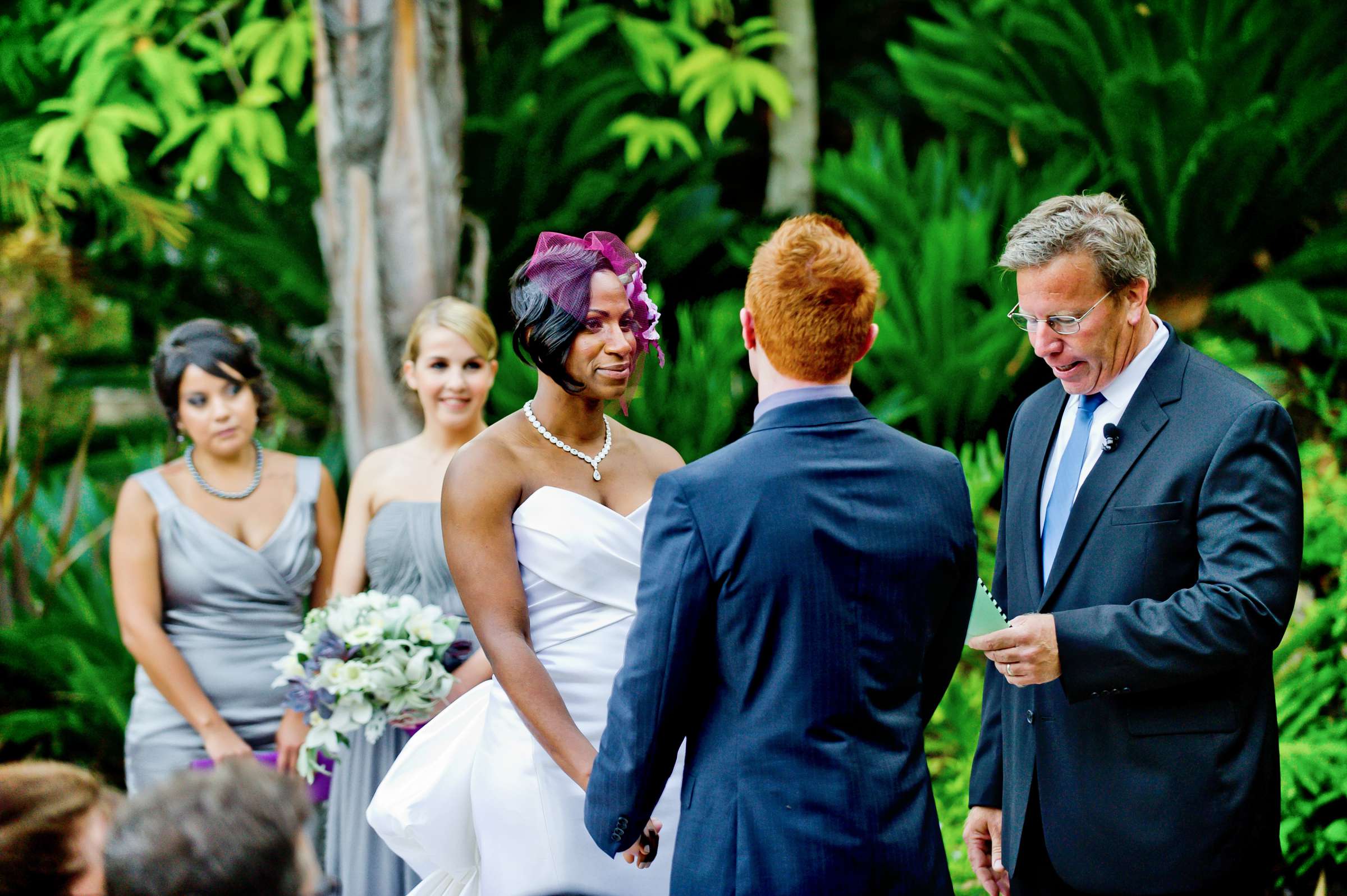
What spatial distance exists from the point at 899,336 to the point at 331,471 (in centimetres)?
266

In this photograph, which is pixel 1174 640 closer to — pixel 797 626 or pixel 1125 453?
pixel 1125 453

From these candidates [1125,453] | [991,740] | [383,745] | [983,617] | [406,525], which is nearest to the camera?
[983,617]

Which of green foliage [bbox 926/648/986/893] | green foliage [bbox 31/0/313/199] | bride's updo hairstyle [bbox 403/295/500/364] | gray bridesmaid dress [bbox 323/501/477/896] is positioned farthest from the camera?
green foliage [bbox 31/0/313/199]

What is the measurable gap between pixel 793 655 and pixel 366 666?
1.50m

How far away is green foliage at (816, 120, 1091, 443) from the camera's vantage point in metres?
5.41

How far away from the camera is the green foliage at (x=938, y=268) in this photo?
17.7 feet

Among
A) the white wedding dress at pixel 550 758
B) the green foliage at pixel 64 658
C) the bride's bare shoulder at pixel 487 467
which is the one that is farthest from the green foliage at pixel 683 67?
the white wedding dress at pixel 550 758


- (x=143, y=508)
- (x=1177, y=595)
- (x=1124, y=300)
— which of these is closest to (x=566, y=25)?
(x=143, y=508)

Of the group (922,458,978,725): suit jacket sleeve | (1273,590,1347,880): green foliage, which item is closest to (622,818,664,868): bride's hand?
(922,458,978,725): suit jacket sleeve

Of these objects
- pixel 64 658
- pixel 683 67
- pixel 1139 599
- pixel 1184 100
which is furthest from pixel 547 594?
pixel 1184 100

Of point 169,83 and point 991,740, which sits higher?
point 169,83

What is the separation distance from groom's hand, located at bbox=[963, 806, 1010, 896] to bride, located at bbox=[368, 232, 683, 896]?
0.70 m

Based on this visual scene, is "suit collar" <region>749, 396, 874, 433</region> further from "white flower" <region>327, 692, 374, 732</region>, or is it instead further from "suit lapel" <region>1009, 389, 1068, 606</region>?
"white flower" <region>327, 692, 374, 732</region>

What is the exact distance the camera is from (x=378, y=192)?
471 cm
